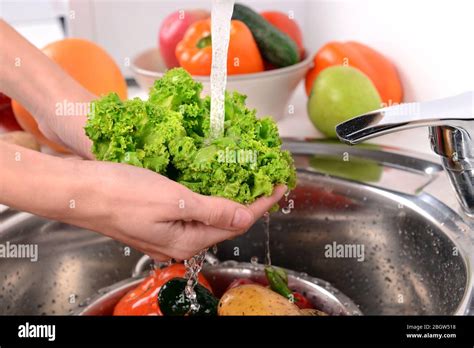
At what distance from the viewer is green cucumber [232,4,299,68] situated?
135 cm

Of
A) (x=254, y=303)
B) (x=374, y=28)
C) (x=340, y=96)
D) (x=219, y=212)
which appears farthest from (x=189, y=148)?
(x=374, y=28)

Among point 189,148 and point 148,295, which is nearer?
point 189,148

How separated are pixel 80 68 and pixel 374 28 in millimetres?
617

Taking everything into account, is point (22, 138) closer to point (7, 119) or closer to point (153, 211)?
point (7, 119)

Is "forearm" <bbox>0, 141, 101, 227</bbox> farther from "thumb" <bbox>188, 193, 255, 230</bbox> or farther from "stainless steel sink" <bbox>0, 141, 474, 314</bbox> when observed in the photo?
"stainless steel sink" <bbox>0, 141, 474, 314</bbox>

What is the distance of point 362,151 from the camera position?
1244 millimetres

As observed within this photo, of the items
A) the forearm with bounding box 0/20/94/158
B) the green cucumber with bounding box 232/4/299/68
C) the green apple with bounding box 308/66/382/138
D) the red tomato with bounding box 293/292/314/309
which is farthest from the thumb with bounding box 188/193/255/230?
the green cucumber with bounding box 232/4/299/68

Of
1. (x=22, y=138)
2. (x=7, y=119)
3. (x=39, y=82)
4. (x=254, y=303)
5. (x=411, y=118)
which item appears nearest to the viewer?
(x=411, y=118)

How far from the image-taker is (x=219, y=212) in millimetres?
762

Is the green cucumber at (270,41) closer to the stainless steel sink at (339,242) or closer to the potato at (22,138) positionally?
the stainless steel sink at (339,242)

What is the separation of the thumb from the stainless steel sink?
0.35 metres

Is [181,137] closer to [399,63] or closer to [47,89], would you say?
[47,89]

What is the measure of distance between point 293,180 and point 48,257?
1.60 ft

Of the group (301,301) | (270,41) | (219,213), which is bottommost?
(301,301)
